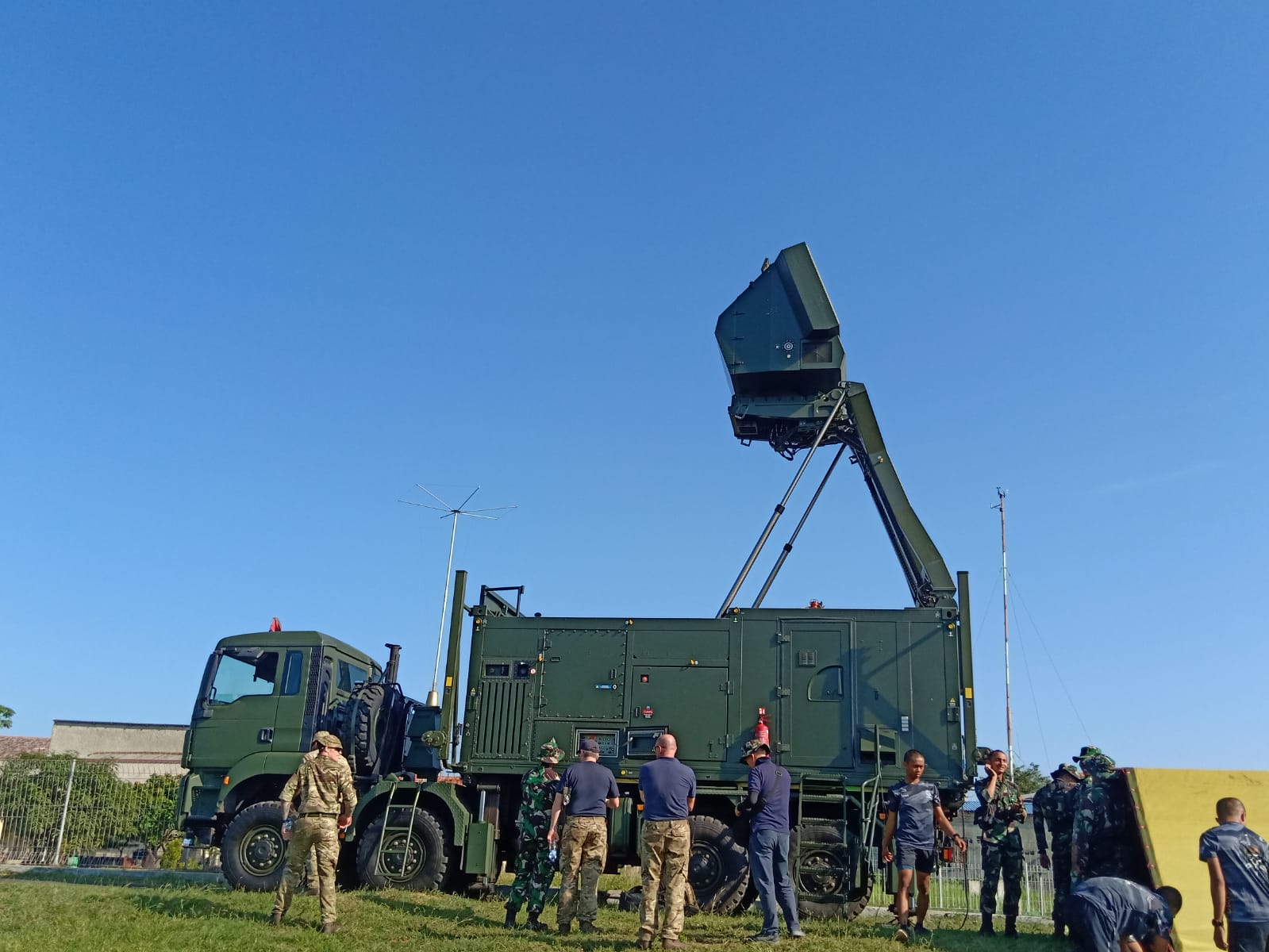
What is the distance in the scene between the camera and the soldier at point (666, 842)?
8.26m

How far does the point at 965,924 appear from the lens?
36.8 ft

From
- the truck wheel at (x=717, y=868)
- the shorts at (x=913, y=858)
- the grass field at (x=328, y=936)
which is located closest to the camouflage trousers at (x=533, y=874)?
the grass field at (x=328, y=936)

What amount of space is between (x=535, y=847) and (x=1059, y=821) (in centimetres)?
524

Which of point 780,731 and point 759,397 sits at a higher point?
point 759,397

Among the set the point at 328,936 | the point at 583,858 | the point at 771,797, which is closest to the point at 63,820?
the point at 328,936

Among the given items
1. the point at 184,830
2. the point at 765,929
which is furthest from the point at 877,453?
the point at 184,830

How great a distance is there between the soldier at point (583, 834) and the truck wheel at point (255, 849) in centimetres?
503

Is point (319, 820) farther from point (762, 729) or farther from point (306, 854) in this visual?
point (762, 729)

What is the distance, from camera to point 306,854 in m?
9.27

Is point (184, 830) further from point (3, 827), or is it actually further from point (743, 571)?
point (3, 827)

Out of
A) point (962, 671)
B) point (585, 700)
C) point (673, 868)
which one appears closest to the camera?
point (673, 868)

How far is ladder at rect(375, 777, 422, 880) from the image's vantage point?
41.5 ft

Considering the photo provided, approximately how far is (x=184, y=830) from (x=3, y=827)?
9.77 m

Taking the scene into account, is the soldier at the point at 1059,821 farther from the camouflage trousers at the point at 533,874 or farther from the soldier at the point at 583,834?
the camouflage trousers at the point at 533,874
